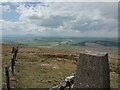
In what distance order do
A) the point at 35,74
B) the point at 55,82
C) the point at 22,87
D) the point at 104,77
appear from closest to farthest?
the point at 104,77 < the point at 22,87 < the point at 55,82 < the point at 35,74

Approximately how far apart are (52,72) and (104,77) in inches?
743

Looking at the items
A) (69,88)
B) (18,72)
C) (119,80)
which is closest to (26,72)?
(18,72)

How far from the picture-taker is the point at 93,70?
15398 millimetres

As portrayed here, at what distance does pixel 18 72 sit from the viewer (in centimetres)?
3256

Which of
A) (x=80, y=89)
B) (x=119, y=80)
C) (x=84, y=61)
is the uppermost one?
(x=84, y=61)

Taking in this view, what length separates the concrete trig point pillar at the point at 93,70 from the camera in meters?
15.4

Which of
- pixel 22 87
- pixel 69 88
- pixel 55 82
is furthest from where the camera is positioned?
pixel 55 82

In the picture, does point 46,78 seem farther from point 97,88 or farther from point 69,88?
point 97,88

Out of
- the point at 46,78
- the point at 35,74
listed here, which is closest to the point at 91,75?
the point at 46,78

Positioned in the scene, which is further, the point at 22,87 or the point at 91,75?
the point at 22,87

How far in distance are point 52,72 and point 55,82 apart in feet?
18.8

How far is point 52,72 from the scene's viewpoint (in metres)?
34.0

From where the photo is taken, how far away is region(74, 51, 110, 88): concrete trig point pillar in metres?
15.4

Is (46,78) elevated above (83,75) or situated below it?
below
